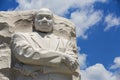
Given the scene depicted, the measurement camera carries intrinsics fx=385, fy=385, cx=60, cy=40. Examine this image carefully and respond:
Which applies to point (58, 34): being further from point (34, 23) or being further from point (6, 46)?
point (6, 46)

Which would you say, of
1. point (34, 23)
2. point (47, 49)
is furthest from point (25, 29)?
point (47, 49)

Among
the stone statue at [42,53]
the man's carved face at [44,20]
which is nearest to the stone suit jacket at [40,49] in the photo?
the stone statue at [42,53]

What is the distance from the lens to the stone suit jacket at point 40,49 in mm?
6781

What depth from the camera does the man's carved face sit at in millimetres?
7203

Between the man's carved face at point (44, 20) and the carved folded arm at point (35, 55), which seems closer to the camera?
the carved folded arm at point (35, 55)

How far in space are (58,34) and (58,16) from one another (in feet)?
1.60

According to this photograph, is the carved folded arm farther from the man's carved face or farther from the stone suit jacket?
the man's carved face

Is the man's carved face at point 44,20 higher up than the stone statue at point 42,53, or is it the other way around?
the man's carved face at point 44,20

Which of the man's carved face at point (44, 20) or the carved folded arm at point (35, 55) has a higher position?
the man's carved face at point (44, 20)

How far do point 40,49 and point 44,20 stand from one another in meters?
0.61

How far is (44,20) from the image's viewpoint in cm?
718

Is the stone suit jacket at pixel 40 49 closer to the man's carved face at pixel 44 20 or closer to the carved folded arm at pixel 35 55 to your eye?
the carved folded arm at pixel 35 55

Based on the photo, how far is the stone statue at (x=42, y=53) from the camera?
267 inches

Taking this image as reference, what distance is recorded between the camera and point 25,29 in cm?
738
